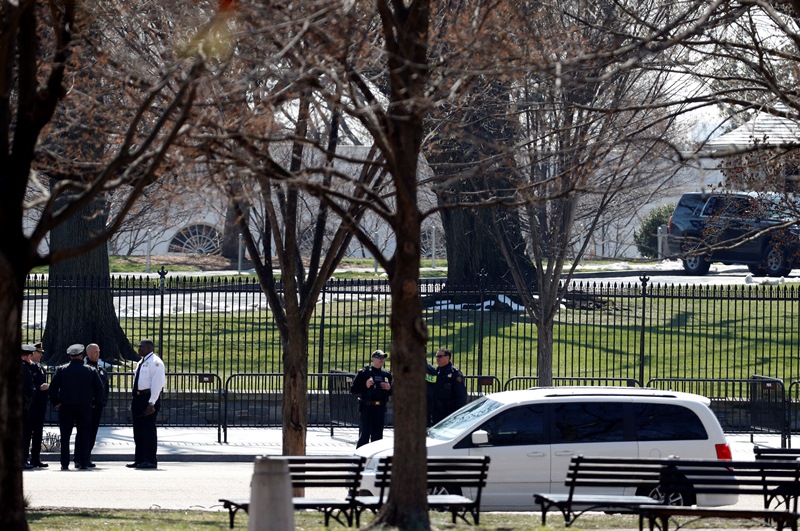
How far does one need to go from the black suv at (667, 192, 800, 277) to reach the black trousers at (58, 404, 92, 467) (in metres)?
8.45

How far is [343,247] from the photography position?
1226cm

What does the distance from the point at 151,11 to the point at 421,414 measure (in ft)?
16.9

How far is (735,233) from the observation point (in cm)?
2681

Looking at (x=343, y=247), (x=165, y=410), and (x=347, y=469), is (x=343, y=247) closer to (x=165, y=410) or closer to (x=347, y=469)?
(x=347, y=469)

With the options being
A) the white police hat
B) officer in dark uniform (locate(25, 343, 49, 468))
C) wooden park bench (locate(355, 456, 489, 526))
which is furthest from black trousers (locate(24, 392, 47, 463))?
wooden park bench (locate(355, 456, 489, 526))

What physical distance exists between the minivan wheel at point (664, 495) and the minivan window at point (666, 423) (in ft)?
2.59

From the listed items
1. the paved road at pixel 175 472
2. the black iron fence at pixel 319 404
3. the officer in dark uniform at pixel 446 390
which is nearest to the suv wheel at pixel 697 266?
the black iron fence at pixel 319 404

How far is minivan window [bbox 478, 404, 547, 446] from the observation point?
12102 mm

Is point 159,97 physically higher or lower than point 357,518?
higher

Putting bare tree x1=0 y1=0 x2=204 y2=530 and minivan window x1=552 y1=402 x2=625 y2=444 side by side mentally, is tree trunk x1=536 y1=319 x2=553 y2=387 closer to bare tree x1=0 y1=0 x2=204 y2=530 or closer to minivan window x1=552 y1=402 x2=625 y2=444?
minivan window x1=552 y1=402 x2=625 y2=444

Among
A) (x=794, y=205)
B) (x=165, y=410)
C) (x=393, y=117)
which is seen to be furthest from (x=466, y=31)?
(x=165, y=410)

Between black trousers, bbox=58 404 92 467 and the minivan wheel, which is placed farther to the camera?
black trousers, bbox=58 404 92 467

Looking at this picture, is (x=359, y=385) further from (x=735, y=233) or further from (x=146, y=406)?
(x=735, y=233)

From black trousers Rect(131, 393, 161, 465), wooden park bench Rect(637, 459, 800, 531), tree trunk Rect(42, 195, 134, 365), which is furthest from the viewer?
tree trunk Rect(42, 195, 134, 365)
